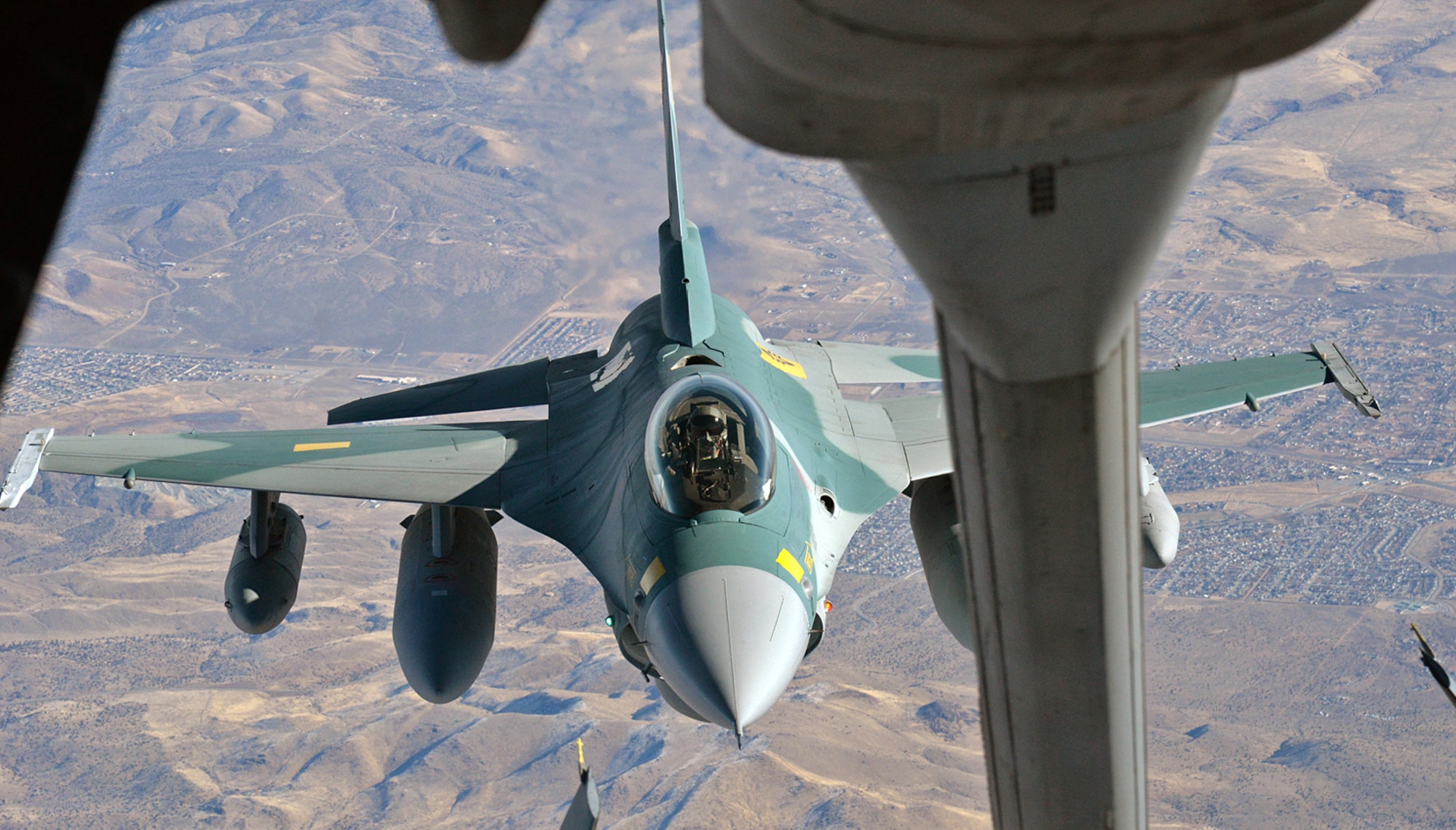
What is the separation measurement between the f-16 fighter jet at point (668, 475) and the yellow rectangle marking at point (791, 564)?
2 centimetres

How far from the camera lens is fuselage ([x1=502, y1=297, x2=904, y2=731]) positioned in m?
11.5

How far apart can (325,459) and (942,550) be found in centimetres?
1003

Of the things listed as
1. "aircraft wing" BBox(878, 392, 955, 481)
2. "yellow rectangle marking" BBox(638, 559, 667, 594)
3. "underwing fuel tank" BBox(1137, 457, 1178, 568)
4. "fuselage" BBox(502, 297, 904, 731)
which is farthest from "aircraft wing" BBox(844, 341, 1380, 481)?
"yellow rectangle marking" BBox(638, 559, 667, 594)

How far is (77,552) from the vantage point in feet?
525

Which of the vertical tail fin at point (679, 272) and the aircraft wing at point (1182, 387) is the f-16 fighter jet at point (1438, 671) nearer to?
the aircraft wing at point (1182, 387)

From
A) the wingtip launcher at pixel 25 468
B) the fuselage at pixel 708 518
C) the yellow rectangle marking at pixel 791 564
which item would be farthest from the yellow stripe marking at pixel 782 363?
the wingtip launcher at pixel 25 468

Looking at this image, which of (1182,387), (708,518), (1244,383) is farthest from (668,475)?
(1244,383)

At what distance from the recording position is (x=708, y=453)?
12125 mm

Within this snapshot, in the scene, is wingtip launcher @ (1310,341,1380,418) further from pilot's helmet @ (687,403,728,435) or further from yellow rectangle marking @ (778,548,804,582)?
pilot's helmet @ (687,403,728,435)

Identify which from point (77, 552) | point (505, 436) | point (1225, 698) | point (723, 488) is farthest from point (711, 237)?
point (77, 552)

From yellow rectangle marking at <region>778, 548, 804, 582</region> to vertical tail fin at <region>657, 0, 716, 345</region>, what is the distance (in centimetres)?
526

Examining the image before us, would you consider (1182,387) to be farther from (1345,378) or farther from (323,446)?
(323,446)

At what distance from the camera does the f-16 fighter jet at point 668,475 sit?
39.1 feet

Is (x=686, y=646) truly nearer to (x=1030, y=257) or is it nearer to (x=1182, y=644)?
(x=1030, y=257)
